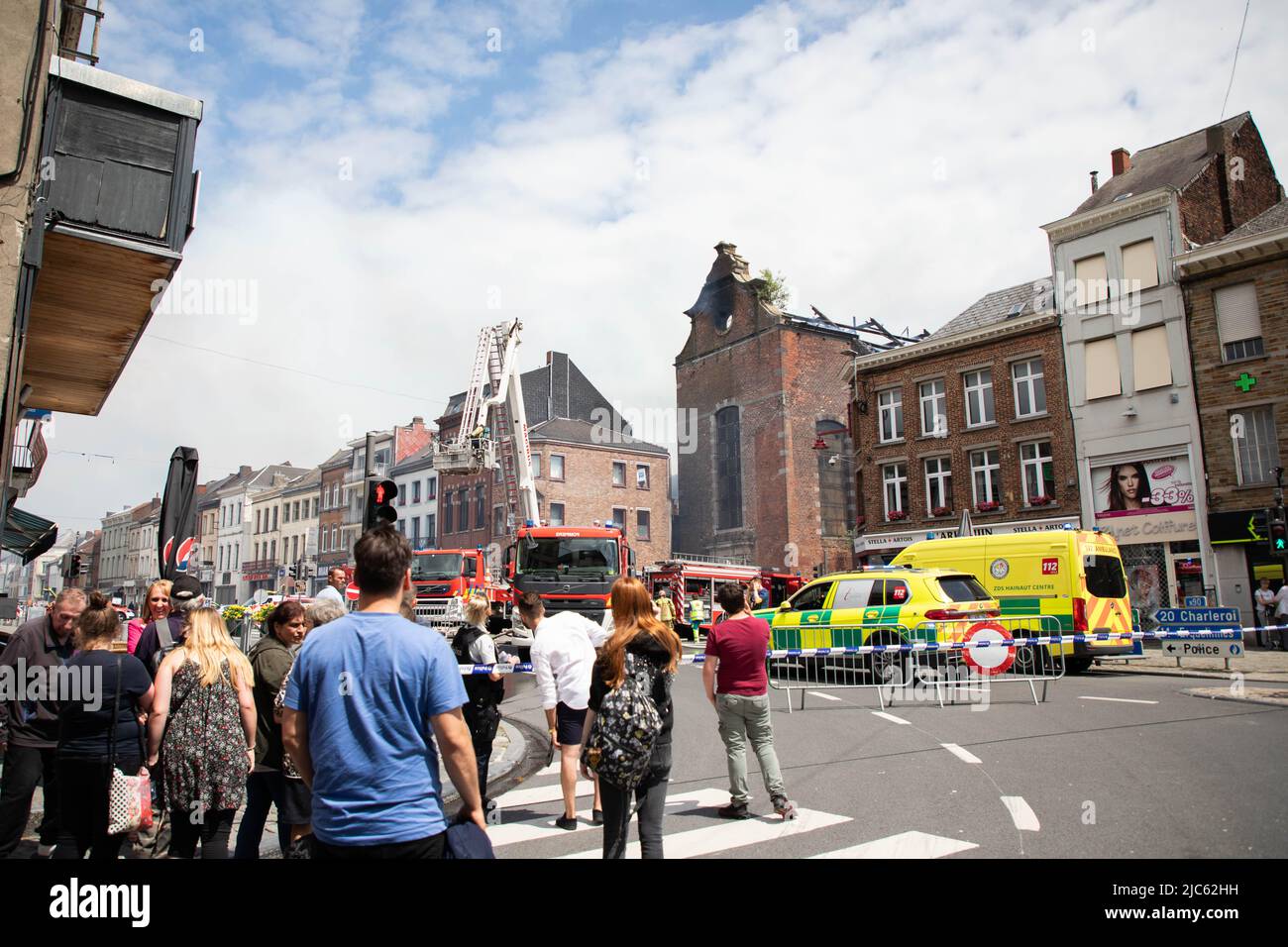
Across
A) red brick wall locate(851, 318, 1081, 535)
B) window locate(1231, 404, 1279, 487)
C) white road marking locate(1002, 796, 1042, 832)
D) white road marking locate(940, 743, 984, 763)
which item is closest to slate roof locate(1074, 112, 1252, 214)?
red brick wall locate(851, 318, 1081, 535)

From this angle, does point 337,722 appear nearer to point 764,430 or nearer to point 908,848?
point 908,848

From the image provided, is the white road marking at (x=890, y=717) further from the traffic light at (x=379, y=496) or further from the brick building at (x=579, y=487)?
the brick building at (x=579, y=487)

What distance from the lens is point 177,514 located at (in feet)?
33.5

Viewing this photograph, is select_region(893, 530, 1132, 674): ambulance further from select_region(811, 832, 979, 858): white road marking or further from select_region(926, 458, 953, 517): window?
select_region(926, 458, 953, 517): window

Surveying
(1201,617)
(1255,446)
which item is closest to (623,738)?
(1201,617)

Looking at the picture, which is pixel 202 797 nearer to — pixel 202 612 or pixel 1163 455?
pixel 202 612

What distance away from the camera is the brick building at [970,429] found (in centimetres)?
2708

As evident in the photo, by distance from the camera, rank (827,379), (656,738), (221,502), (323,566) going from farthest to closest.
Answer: (221,502) → (323,566) → (827,379) → (656,738)

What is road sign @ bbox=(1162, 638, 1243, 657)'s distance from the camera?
1406 cm

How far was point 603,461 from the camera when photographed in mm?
47719

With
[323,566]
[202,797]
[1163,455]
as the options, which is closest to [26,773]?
[202,797]

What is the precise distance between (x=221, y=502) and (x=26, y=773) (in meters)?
73.9

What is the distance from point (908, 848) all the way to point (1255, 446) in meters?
22.8

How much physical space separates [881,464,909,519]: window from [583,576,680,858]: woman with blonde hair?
91.1ft
